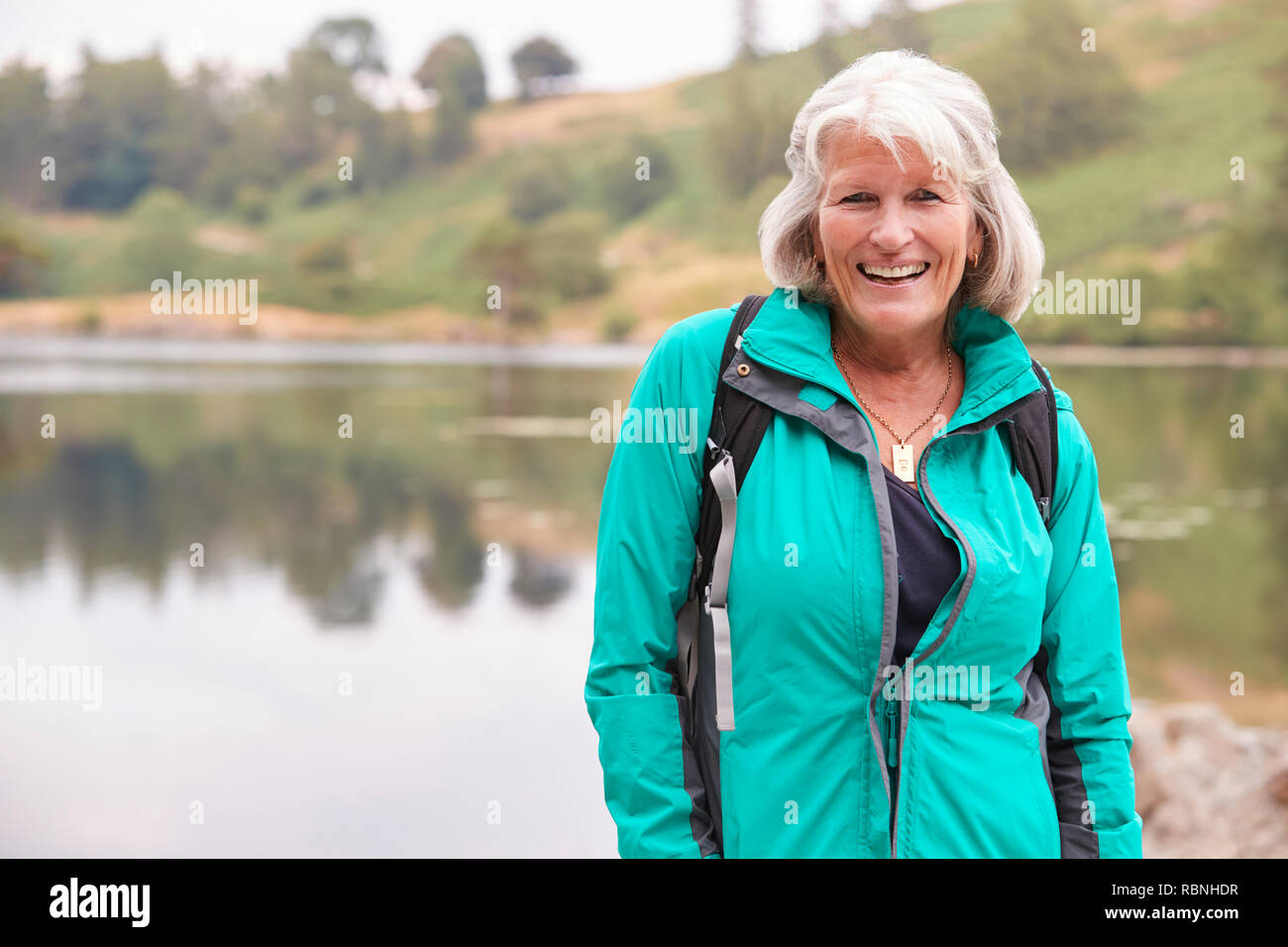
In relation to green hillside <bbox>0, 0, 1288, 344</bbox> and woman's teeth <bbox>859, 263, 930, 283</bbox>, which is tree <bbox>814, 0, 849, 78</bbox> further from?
woman's teeth <bbox>859, 263, 930, 283</bbox>

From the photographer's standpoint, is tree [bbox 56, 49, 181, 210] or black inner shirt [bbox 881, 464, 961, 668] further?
tree [bbox 56, 49, 181, 210]

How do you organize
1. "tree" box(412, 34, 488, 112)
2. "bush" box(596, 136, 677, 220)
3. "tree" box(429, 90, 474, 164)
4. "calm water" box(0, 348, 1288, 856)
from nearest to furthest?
"calm water" box(0, 348, 1288, 856), "bush" box(596, 136, 677, 220), "tree" box(429, 90, 474, 164), "tree" box(412, 34, 488, 112)

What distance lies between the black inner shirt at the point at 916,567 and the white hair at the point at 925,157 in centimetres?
28

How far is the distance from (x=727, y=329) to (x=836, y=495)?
211 millimetres

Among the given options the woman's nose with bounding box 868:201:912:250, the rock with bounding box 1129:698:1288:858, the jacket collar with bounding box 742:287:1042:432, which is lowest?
the rock with bounding box 1129:698:1288:858

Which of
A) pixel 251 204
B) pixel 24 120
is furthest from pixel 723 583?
pixel 24 120

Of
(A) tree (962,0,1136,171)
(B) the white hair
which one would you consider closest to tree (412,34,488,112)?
(A) tree (962,0,1136,171)

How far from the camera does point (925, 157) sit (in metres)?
1.29

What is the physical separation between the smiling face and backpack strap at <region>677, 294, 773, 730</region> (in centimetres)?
17

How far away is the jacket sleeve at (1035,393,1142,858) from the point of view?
4.44 ft

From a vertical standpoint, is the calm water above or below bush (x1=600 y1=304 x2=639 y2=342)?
below

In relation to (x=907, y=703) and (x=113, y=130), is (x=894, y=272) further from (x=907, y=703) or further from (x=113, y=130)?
(x=113, y=130)
